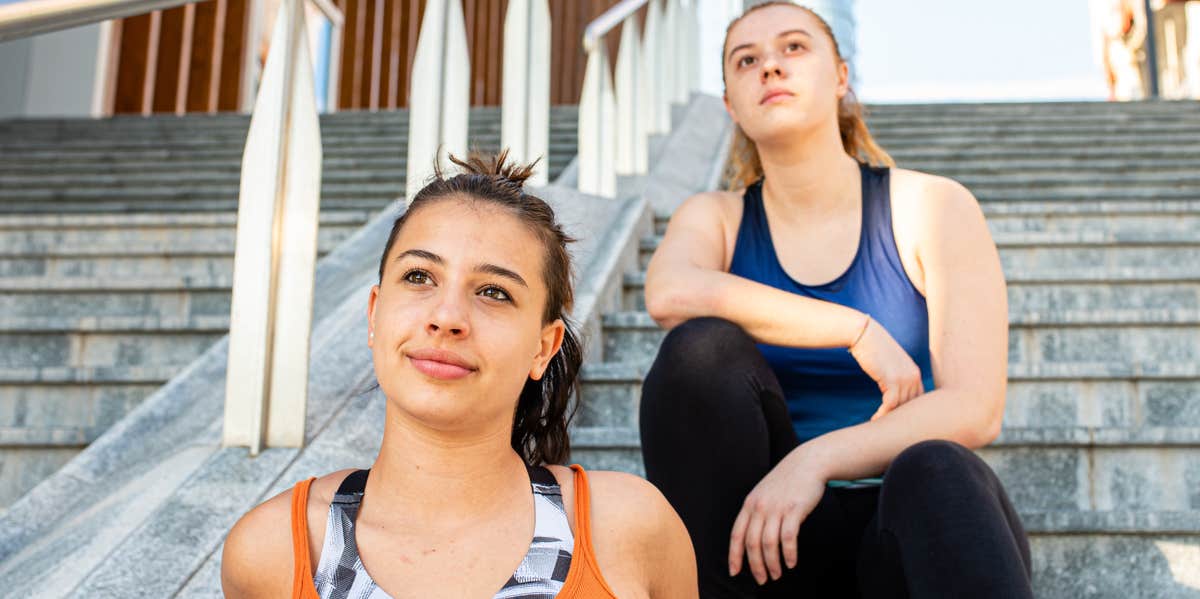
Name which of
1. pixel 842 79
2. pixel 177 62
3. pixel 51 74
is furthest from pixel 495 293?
pixel 177 62

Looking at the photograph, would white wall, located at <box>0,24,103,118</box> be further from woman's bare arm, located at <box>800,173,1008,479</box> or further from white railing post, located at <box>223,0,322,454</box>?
woman's bare arm, located at <box>800,173,1008,479</box>

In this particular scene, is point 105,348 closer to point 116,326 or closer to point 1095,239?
point 116,326

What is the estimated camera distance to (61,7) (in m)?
1.34

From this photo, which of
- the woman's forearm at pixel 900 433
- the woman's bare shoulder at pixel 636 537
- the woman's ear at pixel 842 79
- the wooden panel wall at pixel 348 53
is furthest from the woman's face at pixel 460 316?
the wooden panel wall at pixel 348 53

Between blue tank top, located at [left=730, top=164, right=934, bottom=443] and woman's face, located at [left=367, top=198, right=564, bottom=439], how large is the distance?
1.56 ft

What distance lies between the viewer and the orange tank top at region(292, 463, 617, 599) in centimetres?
93

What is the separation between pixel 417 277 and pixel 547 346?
164mm

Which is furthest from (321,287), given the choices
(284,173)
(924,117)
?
(924,117)

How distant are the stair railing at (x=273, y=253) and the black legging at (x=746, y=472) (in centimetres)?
49

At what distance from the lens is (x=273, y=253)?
1.46m

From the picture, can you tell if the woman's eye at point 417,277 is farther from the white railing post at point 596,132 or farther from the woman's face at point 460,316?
the white railing post at point 596,132

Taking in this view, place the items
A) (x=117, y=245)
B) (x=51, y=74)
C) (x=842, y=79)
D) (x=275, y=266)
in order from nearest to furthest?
(x=275, y=266) → (x=842, y=79) → (x=117, y=245) → (x=51, y=74)

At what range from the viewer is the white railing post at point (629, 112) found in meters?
3.46

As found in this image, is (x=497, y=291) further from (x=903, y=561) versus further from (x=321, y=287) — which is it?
(x=321, y=287)
